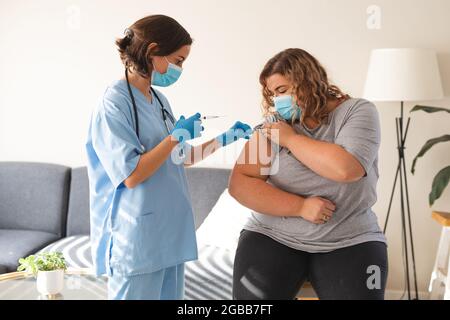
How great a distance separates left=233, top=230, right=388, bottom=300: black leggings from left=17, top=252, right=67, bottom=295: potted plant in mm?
740

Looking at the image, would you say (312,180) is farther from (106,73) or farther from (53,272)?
(106,73)

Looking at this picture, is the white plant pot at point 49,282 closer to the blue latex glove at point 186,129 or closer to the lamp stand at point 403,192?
the blue latex glove at point 186,129

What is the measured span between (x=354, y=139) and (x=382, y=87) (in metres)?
1.35

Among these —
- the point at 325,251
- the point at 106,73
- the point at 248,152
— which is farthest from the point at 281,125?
the point at 106,73

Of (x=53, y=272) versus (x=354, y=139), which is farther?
(x=53, y=272)

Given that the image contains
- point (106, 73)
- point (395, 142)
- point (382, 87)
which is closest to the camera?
point (382, 87)

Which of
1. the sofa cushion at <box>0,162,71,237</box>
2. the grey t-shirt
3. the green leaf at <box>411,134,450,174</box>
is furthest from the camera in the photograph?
the sofa cushion at <box>0,162,71,237</box>

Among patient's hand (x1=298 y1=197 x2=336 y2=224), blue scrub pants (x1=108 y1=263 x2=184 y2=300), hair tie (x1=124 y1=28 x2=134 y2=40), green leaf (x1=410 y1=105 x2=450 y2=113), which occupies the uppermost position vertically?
hair tie (x1=124 y1=28 x2=134 y2=40)

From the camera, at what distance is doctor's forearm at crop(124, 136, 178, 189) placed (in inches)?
61.9

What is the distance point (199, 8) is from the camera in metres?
3.34

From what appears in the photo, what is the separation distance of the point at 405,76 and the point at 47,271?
178cm

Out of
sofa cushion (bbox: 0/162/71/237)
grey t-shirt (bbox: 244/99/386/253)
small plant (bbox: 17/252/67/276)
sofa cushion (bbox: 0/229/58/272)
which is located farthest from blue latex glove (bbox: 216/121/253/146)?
sofa cushion (bbox: 0/162/71/237)

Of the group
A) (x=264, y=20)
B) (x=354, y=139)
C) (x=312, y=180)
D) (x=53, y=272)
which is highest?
(x=264, y=20)

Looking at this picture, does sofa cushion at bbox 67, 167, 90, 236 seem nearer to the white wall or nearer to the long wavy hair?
the white wall
